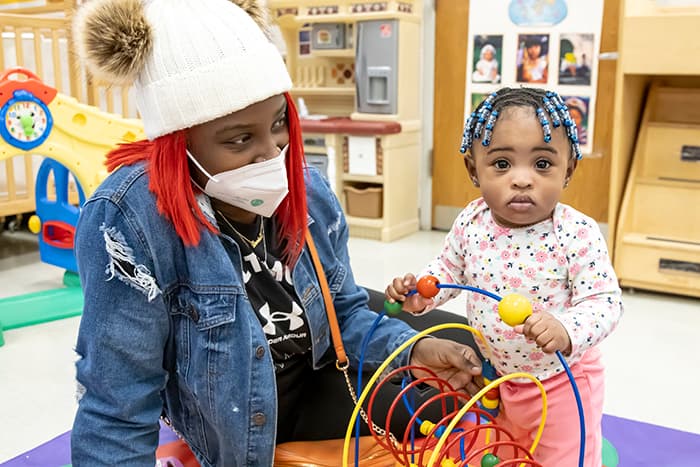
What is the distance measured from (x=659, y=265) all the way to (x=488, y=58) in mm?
1334

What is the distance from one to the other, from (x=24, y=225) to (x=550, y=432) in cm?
372

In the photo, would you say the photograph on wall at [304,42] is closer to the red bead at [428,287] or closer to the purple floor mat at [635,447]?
the purple floor mat at [635,447]

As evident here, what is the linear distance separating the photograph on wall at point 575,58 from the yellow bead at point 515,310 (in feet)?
8.76

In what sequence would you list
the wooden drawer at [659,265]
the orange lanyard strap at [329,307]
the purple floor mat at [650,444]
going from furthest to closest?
the wooden drawer at [659,265] → the purple floor mat at [650,444] → the orange lanyard strap at [329,307]

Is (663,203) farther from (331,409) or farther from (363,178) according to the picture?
(331,409)

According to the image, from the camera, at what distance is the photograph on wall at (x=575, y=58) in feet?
10.4

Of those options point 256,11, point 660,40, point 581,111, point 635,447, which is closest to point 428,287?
point 256,11

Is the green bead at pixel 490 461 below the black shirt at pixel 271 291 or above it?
below

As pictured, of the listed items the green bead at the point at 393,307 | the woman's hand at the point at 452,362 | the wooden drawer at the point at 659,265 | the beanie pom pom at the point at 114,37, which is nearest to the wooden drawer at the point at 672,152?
the wooden drawer at the point at 659,265

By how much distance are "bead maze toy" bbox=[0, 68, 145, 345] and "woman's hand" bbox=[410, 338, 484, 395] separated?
168 centimetres

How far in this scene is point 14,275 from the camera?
312cm

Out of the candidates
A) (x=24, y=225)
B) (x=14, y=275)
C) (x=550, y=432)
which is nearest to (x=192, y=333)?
(x=550, y=432)

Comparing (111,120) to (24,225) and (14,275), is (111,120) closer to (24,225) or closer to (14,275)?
(14,275)

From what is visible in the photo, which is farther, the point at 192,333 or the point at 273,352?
the point at 273,352
